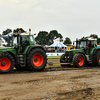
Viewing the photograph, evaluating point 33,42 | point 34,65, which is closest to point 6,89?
point 34,65

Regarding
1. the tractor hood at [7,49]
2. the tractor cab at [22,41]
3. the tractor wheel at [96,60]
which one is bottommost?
the tractor wheel at [96,60]

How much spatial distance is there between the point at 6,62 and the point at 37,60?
5.83 ft

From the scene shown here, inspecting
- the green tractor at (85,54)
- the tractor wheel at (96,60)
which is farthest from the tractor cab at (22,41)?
the tractor wheel at (96,60)

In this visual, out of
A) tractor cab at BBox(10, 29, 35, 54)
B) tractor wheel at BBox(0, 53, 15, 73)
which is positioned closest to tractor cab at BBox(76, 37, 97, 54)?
tractor cab at BBox(10, 29, 35, 54)

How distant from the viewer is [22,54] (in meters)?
9.48

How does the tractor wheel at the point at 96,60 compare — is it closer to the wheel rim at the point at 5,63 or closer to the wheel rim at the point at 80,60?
the wheel rim at the point at 80,60

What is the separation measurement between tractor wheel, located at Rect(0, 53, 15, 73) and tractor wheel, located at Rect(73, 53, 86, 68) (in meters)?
4.22

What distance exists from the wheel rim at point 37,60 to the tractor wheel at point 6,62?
1328mm

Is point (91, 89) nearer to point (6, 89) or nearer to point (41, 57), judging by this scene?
point (6, 89)

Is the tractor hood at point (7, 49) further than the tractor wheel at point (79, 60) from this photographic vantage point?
No

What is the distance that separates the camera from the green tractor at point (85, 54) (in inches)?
468

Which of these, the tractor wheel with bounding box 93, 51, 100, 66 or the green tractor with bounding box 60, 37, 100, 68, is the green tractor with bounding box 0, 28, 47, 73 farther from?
the tractor wheel with bounding box 93, 51, 100, 66

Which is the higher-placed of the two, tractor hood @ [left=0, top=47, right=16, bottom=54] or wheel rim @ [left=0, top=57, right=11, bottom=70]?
tractor hood @ [left=0, top=47, right=16, bottom=54]

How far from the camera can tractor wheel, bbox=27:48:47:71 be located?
9391mm
